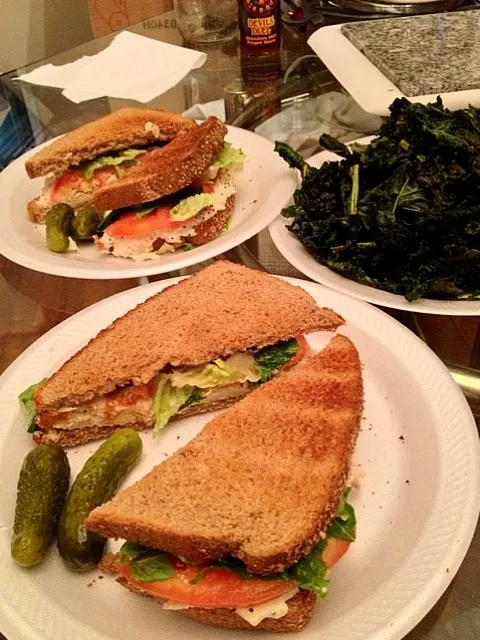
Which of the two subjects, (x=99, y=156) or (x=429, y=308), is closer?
(x=429, y=308)

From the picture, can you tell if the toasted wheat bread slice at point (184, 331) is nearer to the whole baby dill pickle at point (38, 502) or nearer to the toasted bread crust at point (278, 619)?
the whole baby dill pickle at point (38, 502)

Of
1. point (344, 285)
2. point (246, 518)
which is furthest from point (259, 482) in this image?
point (344, 285)

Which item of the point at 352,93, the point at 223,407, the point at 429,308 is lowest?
the point at 223,407

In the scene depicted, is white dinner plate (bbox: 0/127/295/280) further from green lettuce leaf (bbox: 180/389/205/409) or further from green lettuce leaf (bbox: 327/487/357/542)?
green lettuce leaf (bbox: 327/487/357/542)

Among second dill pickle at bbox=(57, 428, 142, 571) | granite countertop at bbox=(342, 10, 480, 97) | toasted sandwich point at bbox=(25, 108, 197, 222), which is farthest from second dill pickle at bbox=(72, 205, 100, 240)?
granite countertop at bbox=(342, 10, 480, 97)

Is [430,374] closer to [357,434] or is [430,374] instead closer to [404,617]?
[357,434]

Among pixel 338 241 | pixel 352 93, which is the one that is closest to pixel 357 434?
pixel 338 241

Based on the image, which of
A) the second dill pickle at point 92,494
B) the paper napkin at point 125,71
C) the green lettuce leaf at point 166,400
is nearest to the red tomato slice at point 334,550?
the second dill pickle at point 92,494
